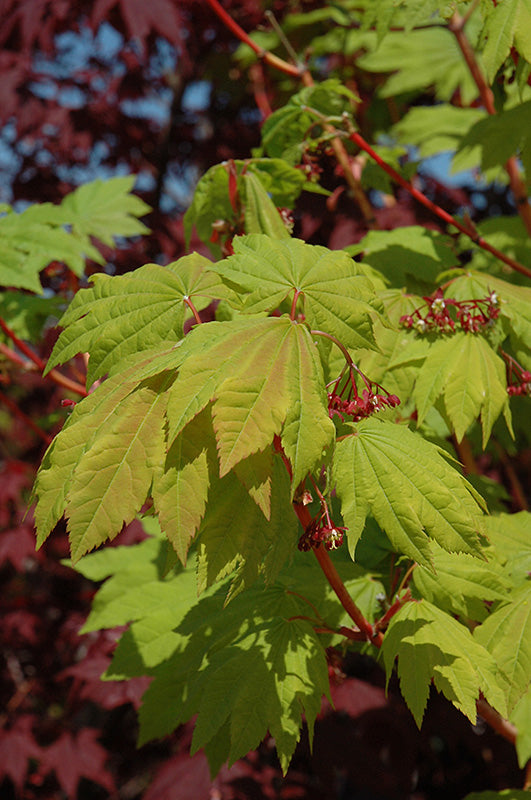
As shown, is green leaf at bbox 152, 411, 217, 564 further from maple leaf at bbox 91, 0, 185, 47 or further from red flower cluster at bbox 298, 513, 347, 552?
maple leaf at bbox 91, 0, 185, 47

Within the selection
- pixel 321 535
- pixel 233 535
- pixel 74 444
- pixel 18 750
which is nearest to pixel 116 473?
pixel 74 444

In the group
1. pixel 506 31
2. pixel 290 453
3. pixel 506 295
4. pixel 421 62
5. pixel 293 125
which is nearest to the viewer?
pixel 290 453

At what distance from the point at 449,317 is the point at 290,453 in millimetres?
779

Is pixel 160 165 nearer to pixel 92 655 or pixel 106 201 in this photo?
pixel 106 201

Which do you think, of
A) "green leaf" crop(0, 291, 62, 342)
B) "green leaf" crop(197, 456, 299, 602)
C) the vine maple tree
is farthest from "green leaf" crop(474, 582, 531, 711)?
Answer: "green leaf" crop(0, 291, 62, 342)

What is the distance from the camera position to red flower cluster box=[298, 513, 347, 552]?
1147 millimetres

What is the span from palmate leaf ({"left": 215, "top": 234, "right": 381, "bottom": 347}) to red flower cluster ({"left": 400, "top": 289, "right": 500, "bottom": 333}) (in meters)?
0.35

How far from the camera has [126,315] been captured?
1.28m

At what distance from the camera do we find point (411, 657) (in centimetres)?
126

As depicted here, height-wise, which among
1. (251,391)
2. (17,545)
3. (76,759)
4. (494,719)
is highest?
(251,391)

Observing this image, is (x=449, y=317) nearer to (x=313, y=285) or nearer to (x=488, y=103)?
(x=313, y=285)

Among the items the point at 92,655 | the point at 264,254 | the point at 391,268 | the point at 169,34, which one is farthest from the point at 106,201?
the point at 92,655

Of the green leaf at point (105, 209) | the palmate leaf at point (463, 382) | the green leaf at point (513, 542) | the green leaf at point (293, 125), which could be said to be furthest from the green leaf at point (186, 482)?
the green leaf at point (105, 209)

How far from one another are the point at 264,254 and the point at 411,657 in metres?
0.85
